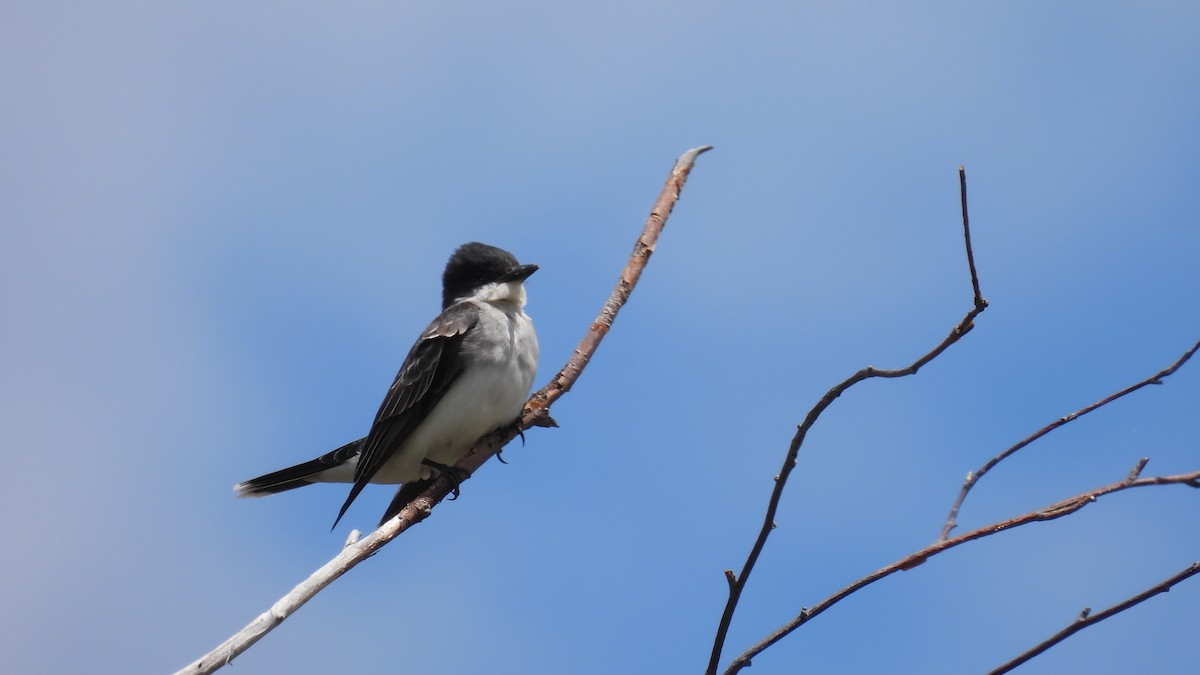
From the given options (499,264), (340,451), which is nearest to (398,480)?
(340,451)

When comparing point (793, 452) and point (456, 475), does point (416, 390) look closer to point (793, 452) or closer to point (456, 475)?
point (456, 475)

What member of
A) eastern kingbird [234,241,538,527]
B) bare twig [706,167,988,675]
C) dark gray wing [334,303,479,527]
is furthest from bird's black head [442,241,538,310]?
bare twig [706,167,988,675]

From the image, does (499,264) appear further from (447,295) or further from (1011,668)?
(1011,668)

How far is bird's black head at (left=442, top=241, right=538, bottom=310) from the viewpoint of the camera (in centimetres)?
921

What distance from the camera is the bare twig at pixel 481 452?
4039 millimetres

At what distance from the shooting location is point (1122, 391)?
3.60 metres

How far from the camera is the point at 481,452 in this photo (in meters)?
7.38

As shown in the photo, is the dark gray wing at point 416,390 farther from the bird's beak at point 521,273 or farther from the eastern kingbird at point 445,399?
the bird's beak at point 521,273

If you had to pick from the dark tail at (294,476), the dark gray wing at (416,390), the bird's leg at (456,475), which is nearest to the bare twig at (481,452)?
the bird's leg at (456,475)

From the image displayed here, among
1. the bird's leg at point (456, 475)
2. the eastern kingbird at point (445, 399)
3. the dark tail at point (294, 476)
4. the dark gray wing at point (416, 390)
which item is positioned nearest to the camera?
the bird's leg at point (456, 475)

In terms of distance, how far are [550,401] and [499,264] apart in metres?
3.07

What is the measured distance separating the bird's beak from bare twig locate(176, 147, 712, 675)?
62.4 inches

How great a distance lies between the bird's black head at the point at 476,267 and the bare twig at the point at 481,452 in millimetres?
1810

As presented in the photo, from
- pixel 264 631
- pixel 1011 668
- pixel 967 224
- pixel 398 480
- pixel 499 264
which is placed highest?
pixel 499 264
